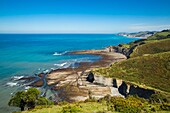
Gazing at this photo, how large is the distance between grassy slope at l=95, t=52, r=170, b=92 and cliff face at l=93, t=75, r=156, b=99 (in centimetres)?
291

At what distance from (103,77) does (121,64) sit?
13.5m

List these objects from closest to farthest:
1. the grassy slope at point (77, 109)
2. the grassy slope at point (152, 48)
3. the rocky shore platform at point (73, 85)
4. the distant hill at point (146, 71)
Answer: the grassy slope at point (77, 109) < the rocky shore platform at point (73, 85) < the distant hill at point (146, 71) < the grassy slope at point (152, 48)

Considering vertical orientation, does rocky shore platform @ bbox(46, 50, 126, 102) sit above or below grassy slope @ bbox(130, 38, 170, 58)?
below

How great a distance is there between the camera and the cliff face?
58841mm

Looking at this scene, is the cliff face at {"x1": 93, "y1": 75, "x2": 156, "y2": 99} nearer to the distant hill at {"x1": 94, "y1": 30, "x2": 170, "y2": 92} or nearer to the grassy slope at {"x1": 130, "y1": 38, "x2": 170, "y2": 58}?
the distant hill at {"x1": 94, "y1": 30, "x2": 170, "y2": 92}

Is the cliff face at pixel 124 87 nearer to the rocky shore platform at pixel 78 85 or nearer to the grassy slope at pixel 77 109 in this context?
the rocky shore platform at pixel 78 85

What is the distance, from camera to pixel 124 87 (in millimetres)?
66750

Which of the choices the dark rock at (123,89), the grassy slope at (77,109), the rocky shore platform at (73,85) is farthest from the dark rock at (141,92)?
the grassy slope at (77,109)

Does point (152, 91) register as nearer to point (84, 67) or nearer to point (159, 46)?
point (84, 67)

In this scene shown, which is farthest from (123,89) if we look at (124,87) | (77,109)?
(77,109)

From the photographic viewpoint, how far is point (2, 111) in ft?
162

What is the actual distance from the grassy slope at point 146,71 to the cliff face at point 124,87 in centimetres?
291

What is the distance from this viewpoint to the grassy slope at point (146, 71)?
64.6 metres

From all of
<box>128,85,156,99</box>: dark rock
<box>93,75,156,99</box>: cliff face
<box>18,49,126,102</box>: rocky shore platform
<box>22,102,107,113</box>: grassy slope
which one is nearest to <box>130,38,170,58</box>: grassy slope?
<box>18,49,126,102</box>: rocky shore platform
